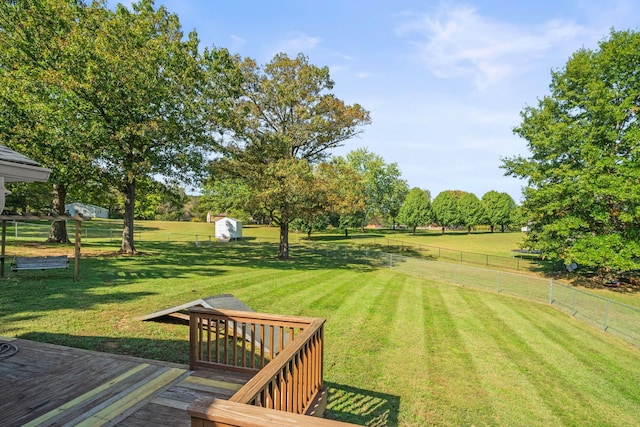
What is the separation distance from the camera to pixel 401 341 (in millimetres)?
8766

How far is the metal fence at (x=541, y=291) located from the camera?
37.7 feet

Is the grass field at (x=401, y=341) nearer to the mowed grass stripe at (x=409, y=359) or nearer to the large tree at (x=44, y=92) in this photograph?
the mowed grass stripe at (x=409, y=359)

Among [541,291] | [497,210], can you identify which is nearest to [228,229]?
[541,291]

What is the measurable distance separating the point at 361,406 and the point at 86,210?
226ft

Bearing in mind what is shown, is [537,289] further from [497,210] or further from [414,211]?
[497,210]

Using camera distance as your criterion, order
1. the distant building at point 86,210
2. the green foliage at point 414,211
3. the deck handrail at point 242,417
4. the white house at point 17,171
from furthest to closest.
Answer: the green foliage at point 414,211 < the distant building at point 86,210 < the white house at point 17,171 < the deck handrail at point 242,417

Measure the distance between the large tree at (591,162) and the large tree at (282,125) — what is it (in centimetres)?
1332

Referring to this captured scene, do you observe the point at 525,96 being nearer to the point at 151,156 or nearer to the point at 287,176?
the point at 287,176

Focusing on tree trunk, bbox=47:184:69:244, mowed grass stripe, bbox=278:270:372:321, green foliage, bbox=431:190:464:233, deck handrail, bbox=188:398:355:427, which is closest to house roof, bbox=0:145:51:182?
deck handrail, bbox=188:398:355:427

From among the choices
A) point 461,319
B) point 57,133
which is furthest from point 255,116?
point 461,319

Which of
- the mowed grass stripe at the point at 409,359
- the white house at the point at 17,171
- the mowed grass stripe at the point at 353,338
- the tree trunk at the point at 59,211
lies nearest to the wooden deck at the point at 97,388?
the white house at the point at 17,171

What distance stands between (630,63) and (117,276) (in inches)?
1251

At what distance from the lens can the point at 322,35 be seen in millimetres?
13203

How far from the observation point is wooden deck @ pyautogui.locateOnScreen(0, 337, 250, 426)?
3760mm
